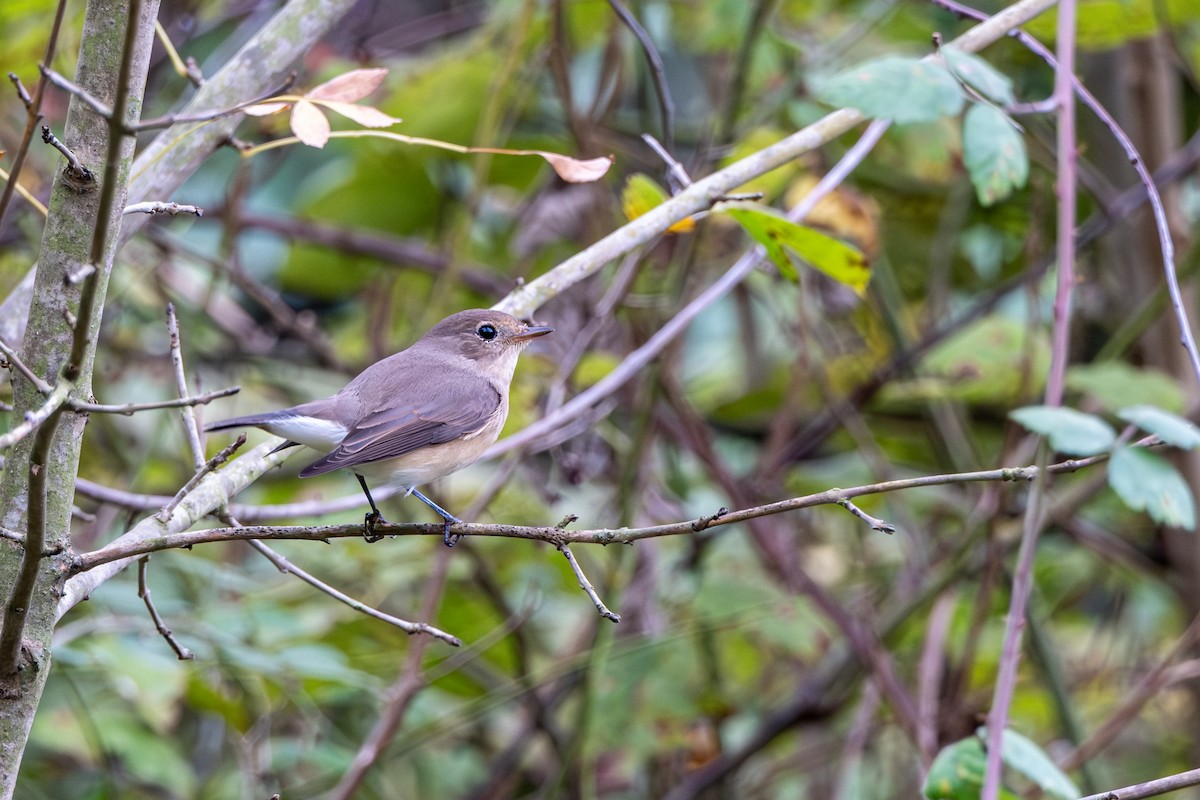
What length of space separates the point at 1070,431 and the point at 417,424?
5.31 ft

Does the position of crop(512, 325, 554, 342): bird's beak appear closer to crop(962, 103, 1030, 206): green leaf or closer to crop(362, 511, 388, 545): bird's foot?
crop(362, 511, 388, 545): bird's foot

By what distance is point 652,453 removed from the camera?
14.9 ft

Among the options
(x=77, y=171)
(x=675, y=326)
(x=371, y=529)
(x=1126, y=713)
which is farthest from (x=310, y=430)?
(x=1126, y=713)

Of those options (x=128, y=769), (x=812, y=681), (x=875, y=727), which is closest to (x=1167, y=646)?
(x=875, y=727)

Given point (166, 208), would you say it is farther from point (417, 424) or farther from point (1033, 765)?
point (1033, 765)

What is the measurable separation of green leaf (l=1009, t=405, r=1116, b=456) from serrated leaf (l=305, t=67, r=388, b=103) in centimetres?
122

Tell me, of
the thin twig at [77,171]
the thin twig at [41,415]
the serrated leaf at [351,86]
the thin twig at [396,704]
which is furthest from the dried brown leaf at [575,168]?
the thin twig at [396,704]

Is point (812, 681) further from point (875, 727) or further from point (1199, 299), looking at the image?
point (1199, 299)

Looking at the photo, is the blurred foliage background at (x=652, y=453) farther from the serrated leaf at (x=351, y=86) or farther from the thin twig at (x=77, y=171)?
the thin twig at (x=77, y=171)

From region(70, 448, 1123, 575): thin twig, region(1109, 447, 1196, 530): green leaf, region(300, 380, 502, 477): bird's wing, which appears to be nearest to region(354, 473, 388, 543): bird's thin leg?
region(300, 380, 502, 477): bird's wing

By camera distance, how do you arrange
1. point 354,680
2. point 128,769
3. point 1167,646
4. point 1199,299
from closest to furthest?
point 354,680
point 128,769
point 1199,299
point 1167,646

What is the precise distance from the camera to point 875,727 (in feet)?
15.8

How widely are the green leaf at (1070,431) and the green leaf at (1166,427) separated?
2.5 inches

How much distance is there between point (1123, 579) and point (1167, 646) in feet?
3.48
